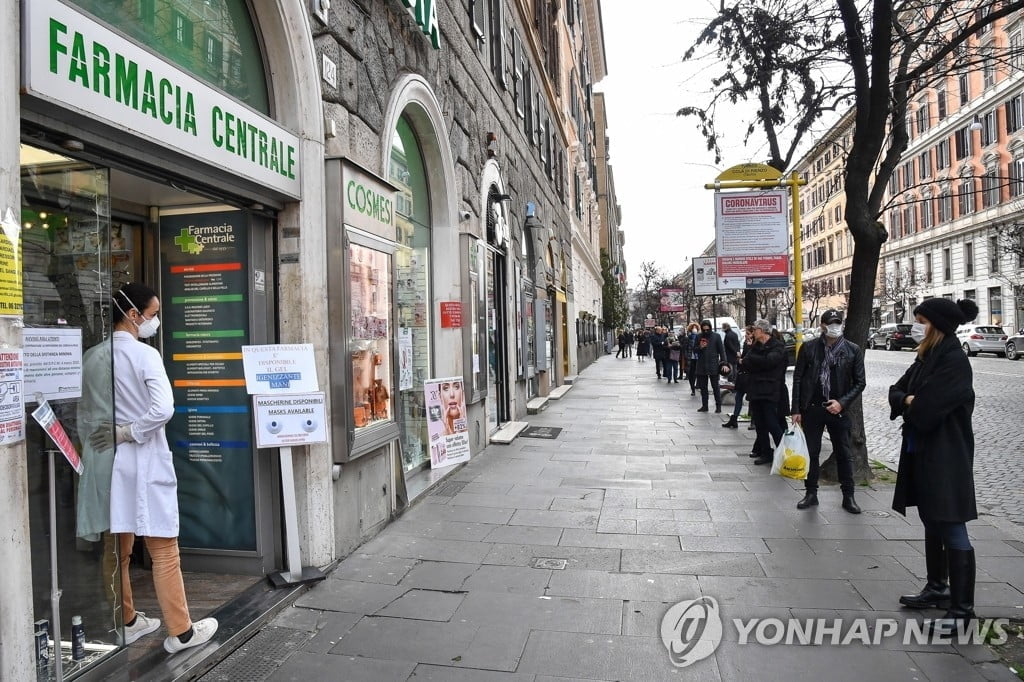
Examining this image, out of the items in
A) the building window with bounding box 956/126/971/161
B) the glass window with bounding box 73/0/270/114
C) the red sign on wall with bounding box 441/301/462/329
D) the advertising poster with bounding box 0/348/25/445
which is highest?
the building window with bounding box 956/126/971/161

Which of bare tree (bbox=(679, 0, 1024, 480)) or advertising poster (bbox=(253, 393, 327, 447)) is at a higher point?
bare tree (bbox=(679, 0, 1024, 480))

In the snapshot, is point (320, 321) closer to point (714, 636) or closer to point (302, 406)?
point (302, 406)

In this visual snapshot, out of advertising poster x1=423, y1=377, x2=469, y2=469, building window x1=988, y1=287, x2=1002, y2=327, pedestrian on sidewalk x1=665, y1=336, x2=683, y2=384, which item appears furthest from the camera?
building window x1=988, y1=287, x2=1002, y2=327

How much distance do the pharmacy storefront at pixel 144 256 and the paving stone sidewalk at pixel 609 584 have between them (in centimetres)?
80

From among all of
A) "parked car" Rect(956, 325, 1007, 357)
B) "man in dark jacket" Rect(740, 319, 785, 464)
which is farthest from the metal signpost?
"parked car" Rect(956, 325, 1007, 357)

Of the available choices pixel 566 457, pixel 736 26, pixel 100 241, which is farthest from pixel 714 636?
pixel 736 26

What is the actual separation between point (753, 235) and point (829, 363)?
4.86 metres

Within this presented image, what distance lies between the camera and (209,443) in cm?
501

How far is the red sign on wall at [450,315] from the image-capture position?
8711 millimetres

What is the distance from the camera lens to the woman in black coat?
4148 mm

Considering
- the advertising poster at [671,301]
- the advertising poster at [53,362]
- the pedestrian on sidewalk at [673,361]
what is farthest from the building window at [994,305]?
the advertising poster at [53,362]

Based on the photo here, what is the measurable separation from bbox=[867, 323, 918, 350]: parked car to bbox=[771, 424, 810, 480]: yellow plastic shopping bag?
1471 inches

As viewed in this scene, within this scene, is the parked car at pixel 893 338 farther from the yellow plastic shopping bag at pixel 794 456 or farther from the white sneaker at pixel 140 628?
the white sneaker at pixel 140 628

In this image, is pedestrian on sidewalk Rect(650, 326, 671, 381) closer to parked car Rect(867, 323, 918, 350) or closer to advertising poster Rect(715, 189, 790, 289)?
advertising poster Rect(715, 189, 790, 289)
